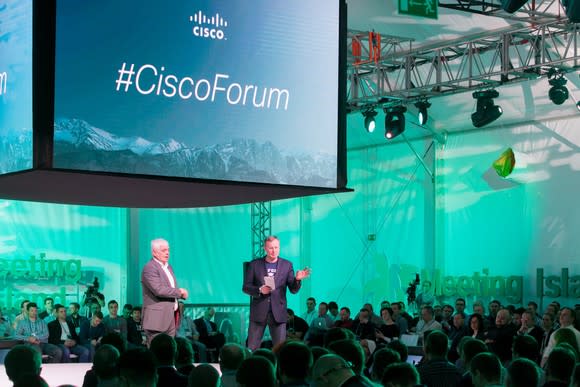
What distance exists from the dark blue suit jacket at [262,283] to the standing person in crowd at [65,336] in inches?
201

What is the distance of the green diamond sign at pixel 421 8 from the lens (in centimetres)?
1225

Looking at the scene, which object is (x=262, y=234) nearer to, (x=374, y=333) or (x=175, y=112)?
(x=374, y=333)

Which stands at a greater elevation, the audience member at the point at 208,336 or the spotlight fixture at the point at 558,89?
the spotlight fixture at the point at 558,89

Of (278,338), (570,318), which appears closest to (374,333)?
(570,318)

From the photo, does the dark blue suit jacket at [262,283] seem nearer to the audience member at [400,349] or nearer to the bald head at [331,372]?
the audience member at [400,349]

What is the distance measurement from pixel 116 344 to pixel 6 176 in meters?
1.28

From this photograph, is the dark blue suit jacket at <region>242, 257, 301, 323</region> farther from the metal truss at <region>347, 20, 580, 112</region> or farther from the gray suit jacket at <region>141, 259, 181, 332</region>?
the metal truss at <region>347, 20, 580, 112</region>

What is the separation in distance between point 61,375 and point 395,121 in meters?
9.90

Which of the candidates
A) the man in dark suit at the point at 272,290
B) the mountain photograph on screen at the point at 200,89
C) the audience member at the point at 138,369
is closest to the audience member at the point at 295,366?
the audience member at the point at 138,369

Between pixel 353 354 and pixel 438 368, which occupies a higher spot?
pixel 353 354

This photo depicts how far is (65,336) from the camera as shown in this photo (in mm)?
13133

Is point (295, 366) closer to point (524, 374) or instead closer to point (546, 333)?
point (524, 374)

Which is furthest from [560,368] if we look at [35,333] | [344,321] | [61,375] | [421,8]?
[344,321]

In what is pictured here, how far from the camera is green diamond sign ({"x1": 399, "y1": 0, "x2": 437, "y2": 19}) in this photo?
12254mm
